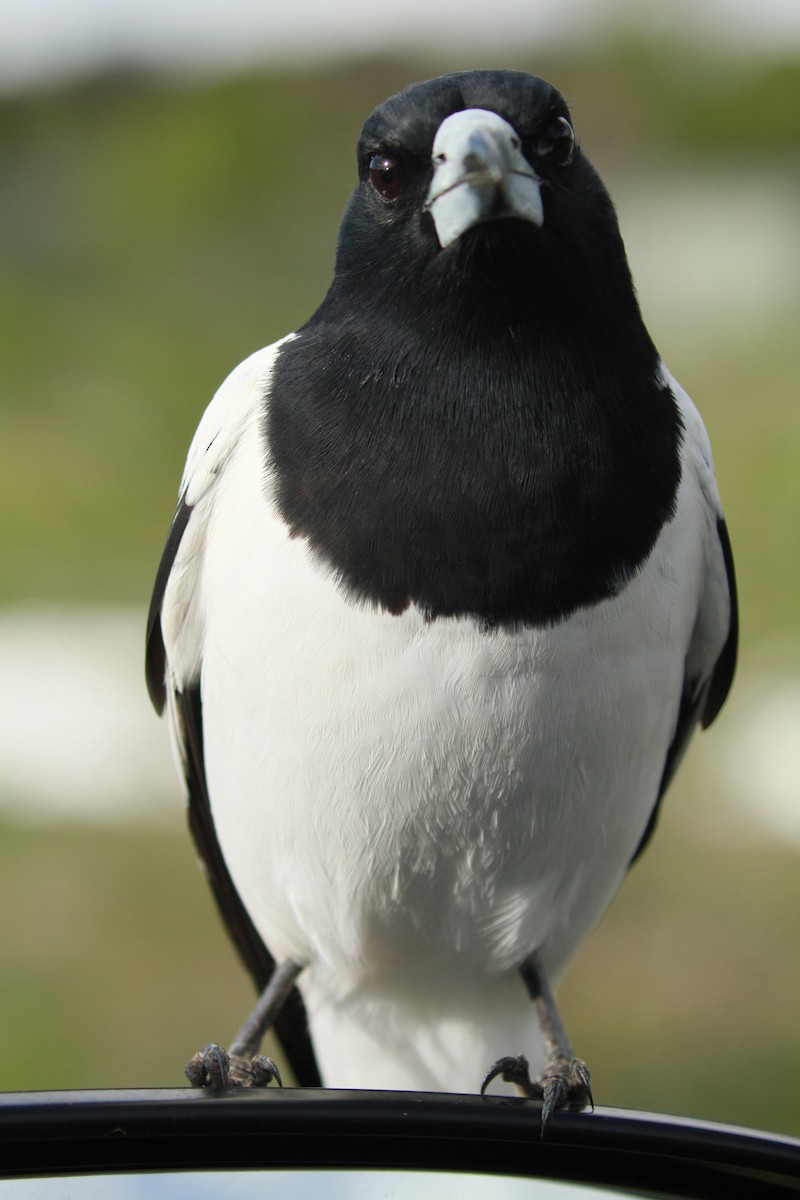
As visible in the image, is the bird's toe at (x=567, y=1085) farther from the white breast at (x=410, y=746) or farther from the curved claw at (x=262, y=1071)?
the curved claw at (x=262, y=1071)

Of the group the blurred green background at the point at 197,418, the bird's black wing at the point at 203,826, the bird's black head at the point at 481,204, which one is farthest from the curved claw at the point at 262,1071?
the blurred green background at the point at 197,418

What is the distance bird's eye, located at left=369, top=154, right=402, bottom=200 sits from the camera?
2.20 meters

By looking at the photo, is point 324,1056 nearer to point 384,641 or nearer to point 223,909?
point 223,909

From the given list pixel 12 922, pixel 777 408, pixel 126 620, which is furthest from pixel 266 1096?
pixel 777 408

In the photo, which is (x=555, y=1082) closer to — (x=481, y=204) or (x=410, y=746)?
(x=410, y=746)

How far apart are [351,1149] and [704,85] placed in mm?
16318

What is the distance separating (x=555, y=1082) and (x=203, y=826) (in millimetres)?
1034

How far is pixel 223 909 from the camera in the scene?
3.14m

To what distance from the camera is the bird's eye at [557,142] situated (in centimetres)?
218

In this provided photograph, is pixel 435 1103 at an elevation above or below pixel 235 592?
below

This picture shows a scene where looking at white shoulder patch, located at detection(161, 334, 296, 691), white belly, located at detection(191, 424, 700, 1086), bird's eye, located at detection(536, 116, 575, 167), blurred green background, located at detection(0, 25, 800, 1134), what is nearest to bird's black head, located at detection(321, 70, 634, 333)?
bird's eye, located at detection(536, 116, 575, 167)

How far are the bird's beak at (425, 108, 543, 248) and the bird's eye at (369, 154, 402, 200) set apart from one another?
102 mm

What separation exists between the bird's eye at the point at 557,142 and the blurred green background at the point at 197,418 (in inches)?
142

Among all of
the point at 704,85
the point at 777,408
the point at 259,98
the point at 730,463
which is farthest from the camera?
the point at 259,98
